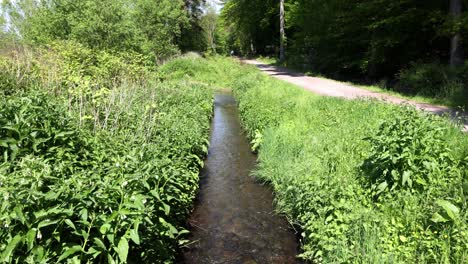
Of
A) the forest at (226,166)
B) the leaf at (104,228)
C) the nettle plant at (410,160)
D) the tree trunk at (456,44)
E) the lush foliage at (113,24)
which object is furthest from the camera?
the lush foliage at (113,24)

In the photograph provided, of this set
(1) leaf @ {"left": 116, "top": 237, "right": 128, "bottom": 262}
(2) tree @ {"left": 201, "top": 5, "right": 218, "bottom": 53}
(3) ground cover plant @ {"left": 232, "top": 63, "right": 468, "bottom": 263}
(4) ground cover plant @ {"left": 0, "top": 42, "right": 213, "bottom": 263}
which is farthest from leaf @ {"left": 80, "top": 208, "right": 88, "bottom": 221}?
(2) tree @ {"left": 201, "top": 5, "right": 218, "bottom": 53}

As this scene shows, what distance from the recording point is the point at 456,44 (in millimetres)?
13836

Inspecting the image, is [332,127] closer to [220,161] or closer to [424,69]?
[220,161]

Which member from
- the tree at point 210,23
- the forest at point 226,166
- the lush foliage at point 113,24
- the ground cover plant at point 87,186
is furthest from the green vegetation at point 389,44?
the tree at point 210,23

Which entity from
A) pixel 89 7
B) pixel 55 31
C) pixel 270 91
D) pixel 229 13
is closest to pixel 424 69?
pixel 270 91

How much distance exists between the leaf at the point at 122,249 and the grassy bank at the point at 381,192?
258 cm

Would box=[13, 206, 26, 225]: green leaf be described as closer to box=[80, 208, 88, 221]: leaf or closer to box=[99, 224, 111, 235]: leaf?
box=[80, 208, 88, 221]: leaf

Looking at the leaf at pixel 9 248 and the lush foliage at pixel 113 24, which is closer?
the leaf at pixel 9 248

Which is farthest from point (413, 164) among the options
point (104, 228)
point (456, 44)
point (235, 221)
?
point (456, 44)

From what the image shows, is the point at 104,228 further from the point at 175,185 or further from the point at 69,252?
the point at 175,185

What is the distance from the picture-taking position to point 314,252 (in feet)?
16.4

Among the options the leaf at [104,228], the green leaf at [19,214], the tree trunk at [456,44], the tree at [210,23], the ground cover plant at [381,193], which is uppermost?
the tree at [210,23]

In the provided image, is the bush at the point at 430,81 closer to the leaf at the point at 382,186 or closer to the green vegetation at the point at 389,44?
the green vegetation at the point at 389,44

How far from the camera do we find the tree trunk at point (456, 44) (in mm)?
13672
